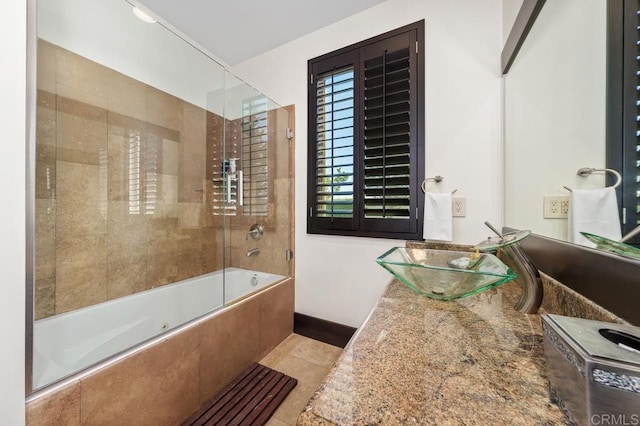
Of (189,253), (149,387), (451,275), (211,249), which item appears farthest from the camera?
(211,249)

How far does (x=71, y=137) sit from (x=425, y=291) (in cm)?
206

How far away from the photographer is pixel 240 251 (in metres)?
2.27

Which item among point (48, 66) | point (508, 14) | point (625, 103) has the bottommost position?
point (625, 103)

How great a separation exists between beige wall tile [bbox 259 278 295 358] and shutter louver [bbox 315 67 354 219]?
2.43ft

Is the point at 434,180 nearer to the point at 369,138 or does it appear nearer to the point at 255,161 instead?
the point at 369,138

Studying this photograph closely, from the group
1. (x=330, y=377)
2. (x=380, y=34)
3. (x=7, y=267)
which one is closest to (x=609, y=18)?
(x=330, y=377)

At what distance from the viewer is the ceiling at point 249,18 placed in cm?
172

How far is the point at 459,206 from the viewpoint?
1508 millimetres

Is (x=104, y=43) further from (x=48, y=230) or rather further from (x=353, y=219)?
(x=353, y=219)

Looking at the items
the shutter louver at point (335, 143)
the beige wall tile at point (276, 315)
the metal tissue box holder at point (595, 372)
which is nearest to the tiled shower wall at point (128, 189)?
the beige wall tile at point (276, 315)

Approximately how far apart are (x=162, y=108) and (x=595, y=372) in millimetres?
2500

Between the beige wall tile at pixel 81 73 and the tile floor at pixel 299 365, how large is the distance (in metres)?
2.16

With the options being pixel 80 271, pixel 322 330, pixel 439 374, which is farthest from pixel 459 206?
pixel 80 271

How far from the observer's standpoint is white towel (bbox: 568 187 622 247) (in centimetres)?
66
